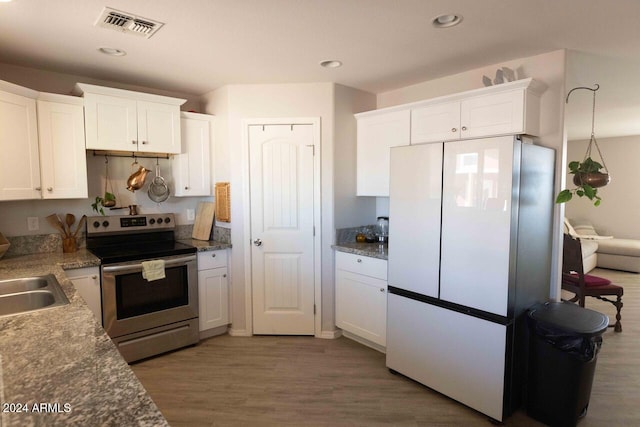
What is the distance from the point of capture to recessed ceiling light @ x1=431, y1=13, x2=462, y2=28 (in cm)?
201

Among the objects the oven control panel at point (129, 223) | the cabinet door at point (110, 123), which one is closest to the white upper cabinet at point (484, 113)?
the cabinet door at point (110, 123)

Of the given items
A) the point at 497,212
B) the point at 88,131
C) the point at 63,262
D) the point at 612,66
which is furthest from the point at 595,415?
the point at 88,131

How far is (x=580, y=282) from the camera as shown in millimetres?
3627

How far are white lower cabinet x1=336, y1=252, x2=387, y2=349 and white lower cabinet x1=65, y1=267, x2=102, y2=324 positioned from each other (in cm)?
196

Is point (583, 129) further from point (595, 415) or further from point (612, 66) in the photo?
point (595, 415)

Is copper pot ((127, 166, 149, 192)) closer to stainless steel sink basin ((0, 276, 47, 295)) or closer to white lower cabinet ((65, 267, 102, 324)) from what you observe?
white lower cabinet ((65, 267, 102, 324))

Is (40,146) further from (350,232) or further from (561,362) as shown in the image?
(561,362)

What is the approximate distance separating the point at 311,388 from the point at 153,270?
1557 mm

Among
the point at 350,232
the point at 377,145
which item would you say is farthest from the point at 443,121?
the point at 350,232

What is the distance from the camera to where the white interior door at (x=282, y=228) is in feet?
11.0

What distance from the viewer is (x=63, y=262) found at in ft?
8.48

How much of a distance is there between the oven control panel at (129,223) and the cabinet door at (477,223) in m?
2.61

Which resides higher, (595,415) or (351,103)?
(351,103)

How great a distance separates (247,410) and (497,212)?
2.02 meters
